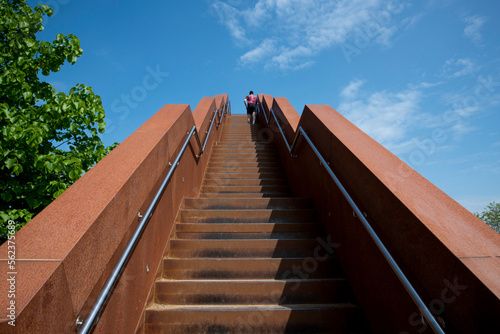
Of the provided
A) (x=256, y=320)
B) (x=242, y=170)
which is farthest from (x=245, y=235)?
(x=242, y=170)

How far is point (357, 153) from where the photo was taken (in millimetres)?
2617

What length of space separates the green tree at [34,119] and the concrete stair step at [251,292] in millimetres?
3222

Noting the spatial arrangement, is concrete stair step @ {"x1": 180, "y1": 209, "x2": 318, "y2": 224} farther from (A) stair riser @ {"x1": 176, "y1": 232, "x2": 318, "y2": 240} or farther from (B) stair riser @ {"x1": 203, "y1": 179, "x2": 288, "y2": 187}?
(B) stair riser @ {"x1": 203, "y1": 179, "x2": 288, "y2": 187}

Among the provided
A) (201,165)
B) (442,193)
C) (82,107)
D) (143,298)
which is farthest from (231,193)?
(442,193)

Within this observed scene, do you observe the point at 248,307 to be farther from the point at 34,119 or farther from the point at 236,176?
the point at 34,119

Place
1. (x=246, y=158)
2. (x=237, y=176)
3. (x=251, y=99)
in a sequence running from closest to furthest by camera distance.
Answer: (x=237, y=176) < (x=246, y=158) < (x=251, y=99)

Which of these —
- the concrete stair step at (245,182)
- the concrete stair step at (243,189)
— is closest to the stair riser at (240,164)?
the concrete stair step at (245,182)

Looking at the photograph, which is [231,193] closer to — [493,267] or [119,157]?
[119,157]

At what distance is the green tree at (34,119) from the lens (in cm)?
457

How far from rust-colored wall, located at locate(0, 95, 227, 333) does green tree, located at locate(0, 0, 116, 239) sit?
2.69 m

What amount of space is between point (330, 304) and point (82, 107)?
521cm

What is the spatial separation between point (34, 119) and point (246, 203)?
411 centimetres

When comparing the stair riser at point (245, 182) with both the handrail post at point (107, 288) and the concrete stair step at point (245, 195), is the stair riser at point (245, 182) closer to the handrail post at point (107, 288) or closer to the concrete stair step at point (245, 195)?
the concrete stair step at point (245, 195)

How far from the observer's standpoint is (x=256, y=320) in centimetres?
241
